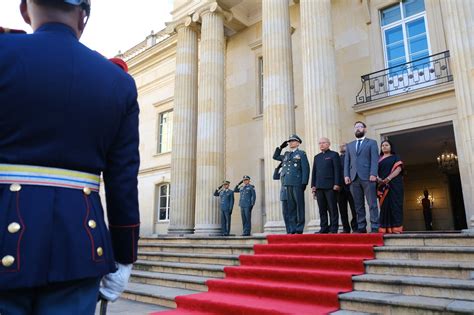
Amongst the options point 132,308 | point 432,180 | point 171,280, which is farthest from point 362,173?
point 432,180

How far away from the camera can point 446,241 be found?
5566 mm

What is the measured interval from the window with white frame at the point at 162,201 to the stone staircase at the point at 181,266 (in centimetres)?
783

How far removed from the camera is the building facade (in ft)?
30.8

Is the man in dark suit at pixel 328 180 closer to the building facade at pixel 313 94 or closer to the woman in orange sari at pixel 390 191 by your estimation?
the woman in orange sari at pixel 390 191

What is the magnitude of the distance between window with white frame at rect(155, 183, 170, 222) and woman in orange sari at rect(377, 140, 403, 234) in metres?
12.3

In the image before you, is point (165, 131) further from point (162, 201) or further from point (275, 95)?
point (275, 95)

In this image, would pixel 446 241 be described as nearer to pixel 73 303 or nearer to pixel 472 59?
pixel 472 59

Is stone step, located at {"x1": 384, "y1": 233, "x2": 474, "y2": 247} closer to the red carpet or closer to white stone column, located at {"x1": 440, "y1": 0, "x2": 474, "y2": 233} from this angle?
the red carpet

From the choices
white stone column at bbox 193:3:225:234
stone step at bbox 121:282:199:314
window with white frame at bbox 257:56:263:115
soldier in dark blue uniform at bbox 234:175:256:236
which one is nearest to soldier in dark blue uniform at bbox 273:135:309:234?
stone step at bbox 121:282:199:314

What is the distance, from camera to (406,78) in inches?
429

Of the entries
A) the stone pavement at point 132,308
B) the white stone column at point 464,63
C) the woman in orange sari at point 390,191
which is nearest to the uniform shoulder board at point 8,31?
the stone pavement at point 132,308

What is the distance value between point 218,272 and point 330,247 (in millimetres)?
2155

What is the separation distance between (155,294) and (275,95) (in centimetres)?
633

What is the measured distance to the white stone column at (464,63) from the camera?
24.3 ft
